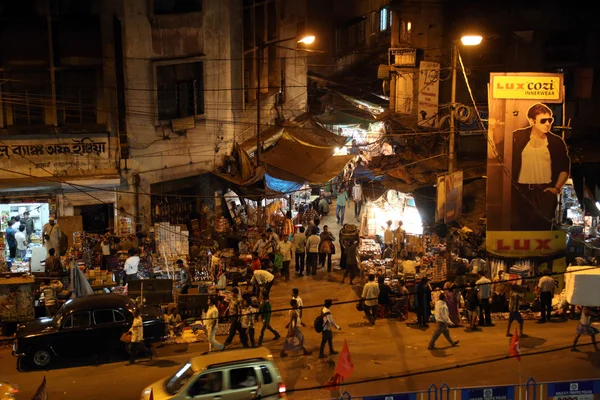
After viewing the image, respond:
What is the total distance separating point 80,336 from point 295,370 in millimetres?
4914

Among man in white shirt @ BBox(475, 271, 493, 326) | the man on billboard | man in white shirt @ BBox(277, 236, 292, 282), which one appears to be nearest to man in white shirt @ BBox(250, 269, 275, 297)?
man in white shirt @ BBox(277, 236, 292, 282)

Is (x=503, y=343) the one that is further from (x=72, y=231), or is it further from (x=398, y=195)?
(x=72, y=231)

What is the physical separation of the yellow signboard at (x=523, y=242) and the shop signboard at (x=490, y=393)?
8.01m

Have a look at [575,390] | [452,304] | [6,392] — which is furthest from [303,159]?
[575,390]

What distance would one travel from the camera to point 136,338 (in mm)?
16078

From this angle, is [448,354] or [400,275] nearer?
[448,354]

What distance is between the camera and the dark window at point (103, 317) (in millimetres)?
16406

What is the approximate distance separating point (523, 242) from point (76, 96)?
14545mm

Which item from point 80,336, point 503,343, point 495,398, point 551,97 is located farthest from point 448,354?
point 80,336

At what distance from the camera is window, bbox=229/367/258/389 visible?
12.5 metres

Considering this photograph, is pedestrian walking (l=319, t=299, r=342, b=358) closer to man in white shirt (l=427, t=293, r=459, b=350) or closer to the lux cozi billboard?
man in white shirt (l=427, t=293, r=459, b=350)

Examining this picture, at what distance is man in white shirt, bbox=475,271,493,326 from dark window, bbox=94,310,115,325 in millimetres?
8909

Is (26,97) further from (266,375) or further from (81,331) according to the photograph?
(266,375)

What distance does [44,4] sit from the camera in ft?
73.5
